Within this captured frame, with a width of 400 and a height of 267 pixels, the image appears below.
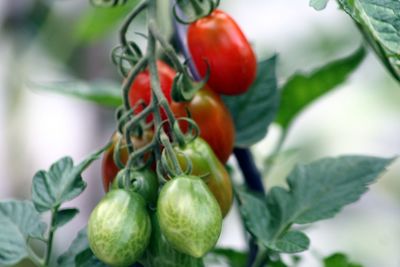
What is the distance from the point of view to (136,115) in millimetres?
666

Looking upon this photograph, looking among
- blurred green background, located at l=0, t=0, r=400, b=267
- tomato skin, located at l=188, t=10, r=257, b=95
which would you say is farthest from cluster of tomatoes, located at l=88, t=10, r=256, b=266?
blurred green background, located at l=0, t=0, r=400, b=267

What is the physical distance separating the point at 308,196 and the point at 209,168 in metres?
0.14

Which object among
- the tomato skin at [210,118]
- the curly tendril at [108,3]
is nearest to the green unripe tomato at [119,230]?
the tomato skin at [210,118]

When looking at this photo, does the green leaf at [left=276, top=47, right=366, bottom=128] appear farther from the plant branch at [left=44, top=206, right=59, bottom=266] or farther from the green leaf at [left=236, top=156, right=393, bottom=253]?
the plant branch at [left=44, top=206, right=59, bottom=266]

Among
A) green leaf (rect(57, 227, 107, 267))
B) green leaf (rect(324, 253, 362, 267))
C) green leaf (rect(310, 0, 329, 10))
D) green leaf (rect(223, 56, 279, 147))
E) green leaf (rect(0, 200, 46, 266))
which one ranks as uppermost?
green leaf (rect(310, 0, 329, 10))

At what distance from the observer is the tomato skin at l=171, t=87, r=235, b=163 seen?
2.27ft

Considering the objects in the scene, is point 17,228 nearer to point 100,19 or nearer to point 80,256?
point 80,256

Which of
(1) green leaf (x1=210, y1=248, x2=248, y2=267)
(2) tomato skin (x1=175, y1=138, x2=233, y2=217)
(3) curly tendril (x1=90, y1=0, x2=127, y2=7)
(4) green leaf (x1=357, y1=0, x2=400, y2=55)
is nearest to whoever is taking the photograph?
(4) green leaf (x1=357, y1=0, x2=400, y2=55)

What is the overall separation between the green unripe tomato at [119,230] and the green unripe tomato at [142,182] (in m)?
0.02

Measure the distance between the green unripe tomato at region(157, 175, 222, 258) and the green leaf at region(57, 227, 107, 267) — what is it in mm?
104

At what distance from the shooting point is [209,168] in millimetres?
650

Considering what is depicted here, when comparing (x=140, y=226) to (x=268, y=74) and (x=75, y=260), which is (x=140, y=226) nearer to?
(x=75, y=260)

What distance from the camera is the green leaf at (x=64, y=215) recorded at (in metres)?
0.68

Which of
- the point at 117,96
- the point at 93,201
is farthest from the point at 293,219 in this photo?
the point at 93,201
